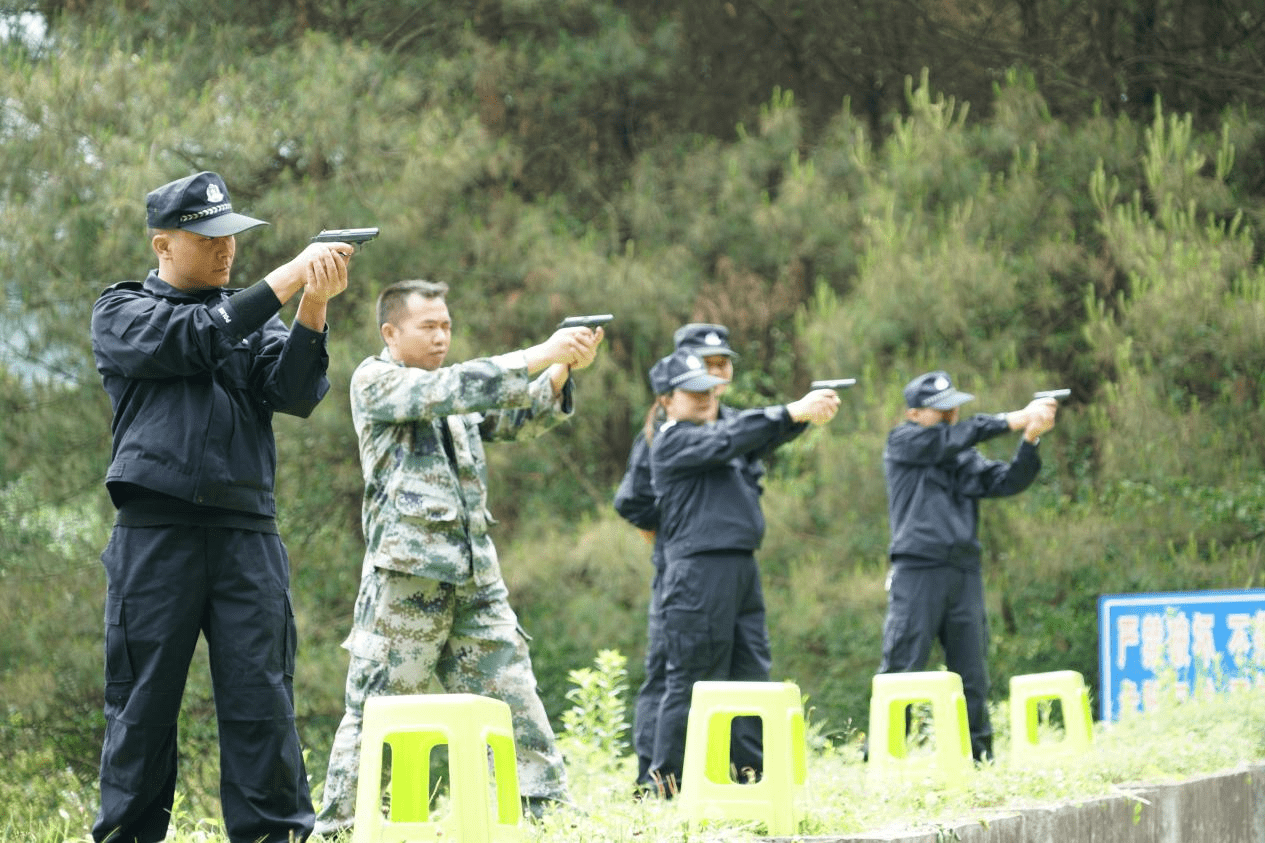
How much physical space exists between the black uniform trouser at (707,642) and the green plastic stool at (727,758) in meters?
1.77

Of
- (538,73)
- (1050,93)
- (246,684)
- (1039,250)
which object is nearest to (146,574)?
(246,684)

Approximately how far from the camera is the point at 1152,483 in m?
10.1

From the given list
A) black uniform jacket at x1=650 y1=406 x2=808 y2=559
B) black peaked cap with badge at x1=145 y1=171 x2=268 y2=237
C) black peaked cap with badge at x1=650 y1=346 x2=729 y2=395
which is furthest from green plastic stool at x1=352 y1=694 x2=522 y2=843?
black peaked cap with badge at x1=650 y1=346 x2=729 y2=395

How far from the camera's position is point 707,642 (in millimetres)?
6082

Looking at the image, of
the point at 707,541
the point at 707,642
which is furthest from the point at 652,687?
the point at 707,541

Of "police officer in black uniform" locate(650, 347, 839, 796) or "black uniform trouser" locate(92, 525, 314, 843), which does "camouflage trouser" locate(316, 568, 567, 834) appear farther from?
"police officer in black uniform" locate(650, 347, 839, 796)

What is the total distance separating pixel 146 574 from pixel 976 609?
4690mm

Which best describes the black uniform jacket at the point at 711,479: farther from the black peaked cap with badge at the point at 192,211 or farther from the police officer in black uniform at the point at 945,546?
the black peaked cap with badge at the point at 192,211

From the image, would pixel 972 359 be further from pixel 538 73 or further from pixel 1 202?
pixel 1 202

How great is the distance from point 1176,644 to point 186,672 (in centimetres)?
650

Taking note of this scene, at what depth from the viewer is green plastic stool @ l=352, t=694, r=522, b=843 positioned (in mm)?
3158

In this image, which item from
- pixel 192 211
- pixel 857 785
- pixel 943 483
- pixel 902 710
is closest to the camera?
pixel 192 211

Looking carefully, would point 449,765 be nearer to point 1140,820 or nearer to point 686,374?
point 1140,820

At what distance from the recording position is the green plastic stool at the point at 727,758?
3.92 metres
